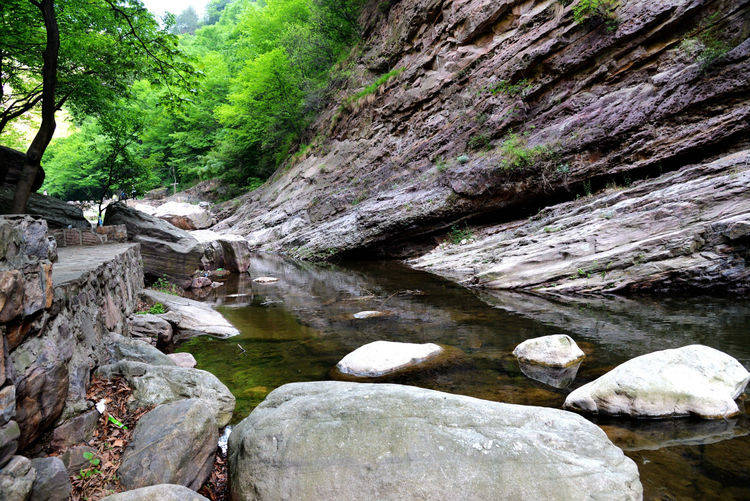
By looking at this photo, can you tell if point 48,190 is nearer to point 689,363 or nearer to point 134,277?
point 134,277

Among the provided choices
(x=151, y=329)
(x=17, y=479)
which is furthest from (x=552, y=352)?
(x=151, y=329)

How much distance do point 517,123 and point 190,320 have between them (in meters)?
13.7

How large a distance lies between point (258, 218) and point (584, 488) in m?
25.0

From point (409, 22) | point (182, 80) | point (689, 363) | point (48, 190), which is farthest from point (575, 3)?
point (48, 190)

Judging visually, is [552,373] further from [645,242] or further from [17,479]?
[645,242]

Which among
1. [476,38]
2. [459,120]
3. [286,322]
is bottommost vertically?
[286,322]

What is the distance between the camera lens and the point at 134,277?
8117 mm

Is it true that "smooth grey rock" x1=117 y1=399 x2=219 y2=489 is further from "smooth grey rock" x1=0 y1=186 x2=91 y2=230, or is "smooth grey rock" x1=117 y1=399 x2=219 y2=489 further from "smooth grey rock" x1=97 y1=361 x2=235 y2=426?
"smooth grey rock" x1=0 y1=186 x2=91 y2=230

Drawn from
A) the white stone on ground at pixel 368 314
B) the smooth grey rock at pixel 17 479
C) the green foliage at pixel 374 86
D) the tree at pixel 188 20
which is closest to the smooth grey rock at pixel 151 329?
the white stone on ground at pixel 368 314

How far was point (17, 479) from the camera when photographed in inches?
76.3

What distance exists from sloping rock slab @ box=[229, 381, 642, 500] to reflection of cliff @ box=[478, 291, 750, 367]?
3.33 metres

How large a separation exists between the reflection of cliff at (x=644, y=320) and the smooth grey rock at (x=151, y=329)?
636 cm

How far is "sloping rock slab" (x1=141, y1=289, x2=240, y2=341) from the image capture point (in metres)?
7.03

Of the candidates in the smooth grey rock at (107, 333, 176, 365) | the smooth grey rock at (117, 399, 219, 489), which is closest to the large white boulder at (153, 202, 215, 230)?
the smooth grey rock at (107, 333, 176, 365)
